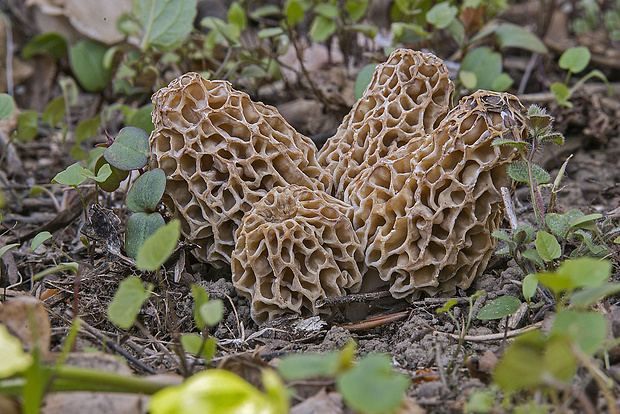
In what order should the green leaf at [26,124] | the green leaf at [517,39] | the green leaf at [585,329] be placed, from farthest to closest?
1. the green leaf at [517,39]
2. the green leaf at [26,124]
3. the green leaf at [585,329]

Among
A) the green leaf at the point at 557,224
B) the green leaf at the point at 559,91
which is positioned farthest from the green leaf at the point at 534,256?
the green leaf at the point at 559,91

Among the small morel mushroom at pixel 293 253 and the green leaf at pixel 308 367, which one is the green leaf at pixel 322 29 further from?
the green leaf at pixel 308 367

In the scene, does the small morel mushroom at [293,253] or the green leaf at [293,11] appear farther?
the green leaf at [293,11]

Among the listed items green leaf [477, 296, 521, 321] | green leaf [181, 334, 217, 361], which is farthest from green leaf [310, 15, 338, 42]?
green leaf [181, 334, 217, 361]

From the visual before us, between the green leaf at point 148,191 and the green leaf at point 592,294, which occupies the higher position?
the green leaf at point 592,294

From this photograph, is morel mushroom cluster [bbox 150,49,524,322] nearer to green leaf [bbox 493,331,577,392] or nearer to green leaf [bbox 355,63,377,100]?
green leaf [bbox 355,63,377,100]

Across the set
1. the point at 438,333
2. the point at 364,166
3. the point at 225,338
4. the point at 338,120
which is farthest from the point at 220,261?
the point at 338,120
